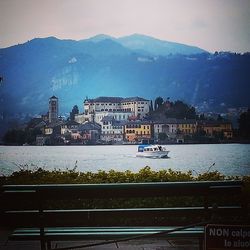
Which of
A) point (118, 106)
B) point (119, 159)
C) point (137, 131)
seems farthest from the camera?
point (137, 131)

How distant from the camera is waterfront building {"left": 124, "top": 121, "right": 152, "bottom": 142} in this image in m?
9.49

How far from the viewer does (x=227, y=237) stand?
346 centimetres

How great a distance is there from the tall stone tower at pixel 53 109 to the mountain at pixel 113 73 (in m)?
0.13

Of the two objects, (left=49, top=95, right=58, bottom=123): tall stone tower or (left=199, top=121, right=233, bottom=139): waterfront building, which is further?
(left=199, top=121, right=233, bottom=139): waterfront building

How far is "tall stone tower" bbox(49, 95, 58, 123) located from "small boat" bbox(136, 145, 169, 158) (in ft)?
6.03

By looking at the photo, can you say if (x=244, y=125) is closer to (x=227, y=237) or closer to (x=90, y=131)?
(x=90, y=131)

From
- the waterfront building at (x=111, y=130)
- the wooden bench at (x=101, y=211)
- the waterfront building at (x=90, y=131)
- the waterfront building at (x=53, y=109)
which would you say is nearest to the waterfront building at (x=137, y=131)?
the waterfront building at (x=111, y=130)

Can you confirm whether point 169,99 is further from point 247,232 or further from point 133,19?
point 247,232

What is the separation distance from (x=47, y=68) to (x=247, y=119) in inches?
168

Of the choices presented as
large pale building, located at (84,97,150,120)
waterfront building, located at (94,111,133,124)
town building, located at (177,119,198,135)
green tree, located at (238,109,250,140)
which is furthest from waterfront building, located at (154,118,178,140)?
green tree, located at (238,109,250,140)

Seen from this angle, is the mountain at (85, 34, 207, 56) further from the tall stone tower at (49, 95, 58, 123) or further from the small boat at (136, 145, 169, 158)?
the small boat at (136, 145, 169, 158)

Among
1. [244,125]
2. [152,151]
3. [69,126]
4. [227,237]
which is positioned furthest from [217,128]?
[227,237]

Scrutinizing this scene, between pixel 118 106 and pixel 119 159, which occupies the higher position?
pixel 118 106

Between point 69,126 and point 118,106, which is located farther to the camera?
point 69,126
